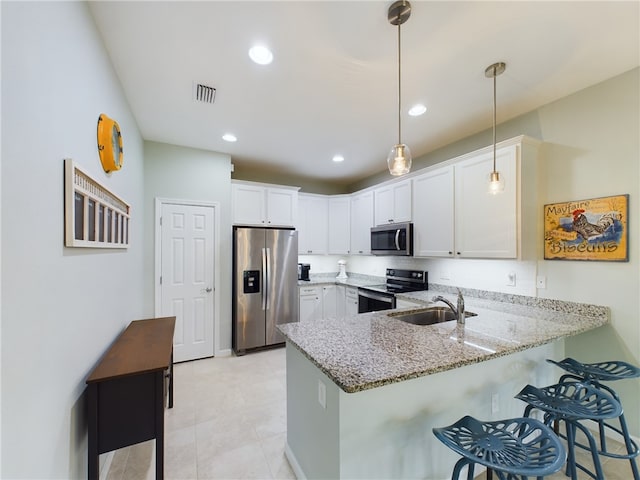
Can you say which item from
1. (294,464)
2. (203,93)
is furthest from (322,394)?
(203,93)

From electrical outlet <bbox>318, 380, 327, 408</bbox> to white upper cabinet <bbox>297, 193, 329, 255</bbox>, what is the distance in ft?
10.5

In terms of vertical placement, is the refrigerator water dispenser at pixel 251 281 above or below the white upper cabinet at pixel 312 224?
below

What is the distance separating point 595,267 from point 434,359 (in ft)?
6.09

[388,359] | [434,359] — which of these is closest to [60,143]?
[388,359]

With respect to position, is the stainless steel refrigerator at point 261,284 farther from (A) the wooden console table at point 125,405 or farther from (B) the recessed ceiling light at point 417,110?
(B) the recessed ceiling light at point 417,110

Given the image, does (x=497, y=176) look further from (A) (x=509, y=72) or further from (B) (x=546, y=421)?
(B) (x=546, y=421)

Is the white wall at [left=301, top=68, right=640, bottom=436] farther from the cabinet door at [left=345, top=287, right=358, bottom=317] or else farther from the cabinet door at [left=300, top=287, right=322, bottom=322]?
the cabinet door at [left=300, top=287, right=322, bottom=322]

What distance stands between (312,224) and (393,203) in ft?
5.03

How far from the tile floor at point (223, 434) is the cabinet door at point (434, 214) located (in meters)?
1.95

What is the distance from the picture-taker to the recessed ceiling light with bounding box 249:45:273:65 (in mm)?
1719

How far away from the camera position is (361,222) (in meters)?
4.36

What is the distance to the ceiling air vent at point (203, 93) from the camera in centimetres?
214

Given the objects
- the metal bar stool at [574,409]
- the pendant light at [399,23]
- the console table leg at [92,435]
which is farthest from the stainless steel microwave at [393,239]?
the console table leg at [92,435]

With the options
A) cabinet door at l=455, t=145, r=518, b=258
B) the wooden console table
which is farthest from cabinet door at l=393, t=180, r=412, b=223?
the wooden console table
